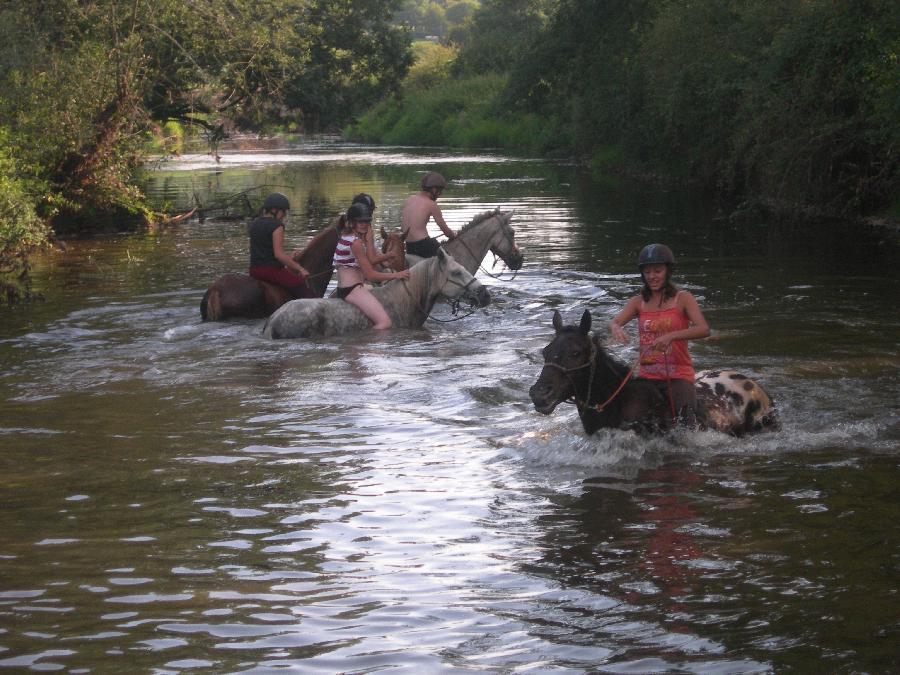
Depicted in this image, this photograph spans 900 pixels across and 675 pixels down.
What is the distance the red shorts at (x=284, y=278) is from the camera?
1543 centimetres

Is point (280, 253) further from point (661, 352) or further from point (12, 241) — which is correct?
point (661, 352)

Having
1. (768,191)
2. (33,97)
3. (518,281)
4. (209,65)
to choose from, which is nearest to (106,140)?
(33,97)

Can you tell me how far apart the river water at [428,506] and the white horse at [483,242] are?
1.13 meters

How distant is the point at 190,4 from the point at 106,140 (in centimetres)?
451

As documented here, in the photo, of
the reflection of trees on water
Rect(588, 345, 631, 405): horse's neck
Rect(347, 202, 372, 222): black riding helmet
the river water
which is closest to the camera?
the river water

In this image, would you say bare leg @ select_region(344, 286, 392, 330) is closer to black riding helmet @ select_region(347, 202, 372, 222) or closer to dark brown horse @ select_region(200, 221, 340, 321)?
dark brown horse @ select_region(200, 221, 340, 321)

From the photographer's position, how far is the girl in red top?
8.41 metres

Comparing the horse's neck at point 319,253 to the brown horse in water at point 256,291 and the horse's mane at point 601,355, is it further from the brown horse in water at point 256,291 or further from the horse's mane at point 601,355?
the horse's mane at point 601,355

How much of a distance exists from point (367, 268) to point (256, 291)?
6.60 ft

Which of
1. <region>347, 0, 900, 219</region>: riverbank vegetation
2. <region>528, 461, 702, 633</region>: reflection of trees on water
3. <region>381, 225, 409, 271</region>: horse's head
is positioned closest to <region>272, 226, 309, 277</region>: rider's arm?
<region>381, 225, 409, 271</region>: horse's head

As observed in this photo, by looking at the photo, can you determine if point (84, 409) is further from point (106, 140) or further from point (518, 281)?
point (106, 140)

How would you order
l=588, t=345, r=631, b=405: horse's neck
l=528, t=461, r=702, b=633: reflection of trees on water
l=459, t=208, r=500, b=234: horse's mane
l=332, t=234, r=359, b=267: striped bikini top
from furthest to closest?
l=459, t=208, r=500, b=234: horse's mane → l=332, t=234, r=359, b=267: striped bikini top → l=588, t=345, r=631, b=405: horse's neck → l=528, t=461, r=702, b=633: reflection of trees on water

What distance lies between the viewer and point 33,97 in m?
22.5

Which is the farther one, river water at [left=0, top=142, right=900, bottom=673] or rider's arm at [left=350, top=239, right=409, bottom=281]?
rider's arm at [left=350, top=239, right=409, bottom=281]
